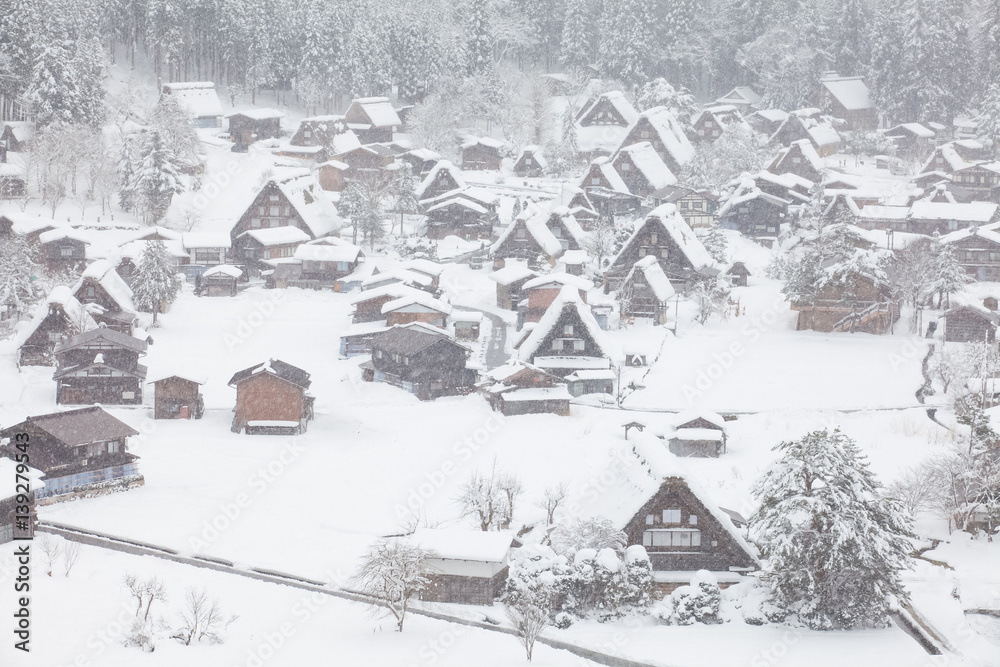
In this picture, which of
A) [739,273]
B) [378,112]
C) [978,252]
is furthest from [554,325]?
[378,112]

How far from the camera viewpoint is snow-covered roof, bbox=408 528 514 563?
27.7 meters

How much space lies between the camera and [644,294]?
55781 millimetres

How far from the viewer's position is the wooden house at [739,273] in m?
60.8

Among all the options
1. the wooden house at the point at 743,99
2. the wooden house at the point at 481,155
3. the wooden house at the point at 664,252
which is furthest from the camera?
the wooden house at the point at 743,99

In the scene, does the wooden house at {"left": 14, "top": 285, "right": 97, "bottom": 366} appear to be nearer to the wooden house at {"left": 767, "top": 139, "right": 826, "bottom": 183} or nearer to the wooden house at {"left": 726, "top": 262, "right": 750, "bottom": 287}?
the wooden house at {"left": 726, "top": 262, "right": 750, "bottom": 287}

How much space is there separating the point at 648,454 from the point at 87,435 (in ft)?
56.9

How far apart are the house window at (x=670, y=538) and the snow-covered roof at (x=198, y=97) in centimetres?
6351

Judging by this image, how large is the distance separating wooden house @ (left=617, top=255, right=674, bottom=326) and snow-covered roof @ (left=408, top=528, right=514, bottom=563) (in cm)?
2810

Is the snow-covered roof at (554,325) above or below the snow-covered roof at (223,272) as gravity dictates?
below

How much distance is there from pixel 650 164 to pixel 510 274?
Answer: 24.4 metres

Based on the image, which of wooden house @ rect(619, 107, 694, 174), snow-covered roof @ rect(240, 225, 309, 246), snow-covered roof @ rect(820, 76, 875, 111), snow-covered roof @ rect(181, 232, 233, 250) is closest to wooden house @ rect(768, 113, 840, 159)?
snow-covered roof @ rect(820, 76, 875, 111)

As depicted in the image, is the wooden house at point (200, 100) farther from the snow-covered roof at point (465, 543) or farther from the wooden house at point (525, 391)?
the snow-covered roof at point (465, 543)

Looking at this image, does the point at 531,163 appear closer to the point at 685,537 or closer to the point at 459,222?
the point at 459,222

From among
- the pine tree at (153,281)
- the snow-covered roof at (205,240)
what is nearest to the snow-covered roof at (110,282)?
the pine tree at (153,281)
